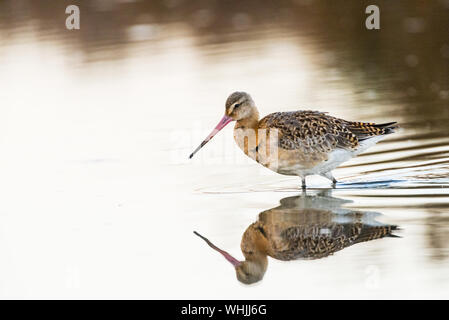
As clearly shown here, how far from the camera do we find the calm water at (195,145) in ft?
19.3

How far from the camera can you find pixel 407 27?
1488 centimetres

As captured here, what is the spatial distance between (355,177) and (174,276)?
3.01 m

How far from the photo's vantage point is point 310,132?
817 centimetres

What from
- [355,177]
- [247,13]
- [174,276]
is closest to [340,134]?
[355,177]

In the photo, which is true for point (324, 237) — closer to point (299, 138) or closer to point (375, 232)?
point (375, 232)

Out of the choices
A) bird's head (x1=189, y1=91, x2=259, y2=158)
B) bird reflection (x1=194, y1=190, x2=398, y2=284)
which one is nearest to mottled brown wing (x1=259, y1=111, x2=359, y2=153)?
bird's head (x1=189, y1=91, x2=259, y2=158)

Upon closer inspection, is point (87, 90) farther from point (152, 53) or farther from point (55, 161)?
point (55, 161)

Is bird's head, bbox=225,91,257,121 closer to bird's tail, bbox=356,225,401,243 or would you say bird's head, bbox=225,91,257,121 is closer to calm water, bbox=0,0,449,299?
calm water, bbox=0,0,449,299

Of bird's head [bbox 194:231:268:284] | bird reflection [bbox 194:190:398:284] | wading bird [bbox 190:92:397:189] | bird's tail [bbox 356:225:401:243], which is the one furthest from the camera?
wading bird [bbox 190:92:397:189]

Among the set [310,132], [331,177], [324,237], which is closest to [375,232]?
[324,237]

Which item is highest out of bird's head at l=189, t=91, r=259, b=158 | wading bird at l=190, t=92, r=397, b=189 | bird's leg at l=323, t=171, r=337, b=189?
bird's head at l=189, t=91, r=259, b=158

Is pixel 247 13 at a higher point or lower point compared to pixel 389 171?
higher

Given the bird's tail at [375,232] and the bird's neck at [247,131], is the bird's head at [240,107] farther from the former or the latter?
the bird's tail at [375,232]

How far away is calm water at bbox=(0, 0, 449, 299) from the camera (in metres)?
5.88
